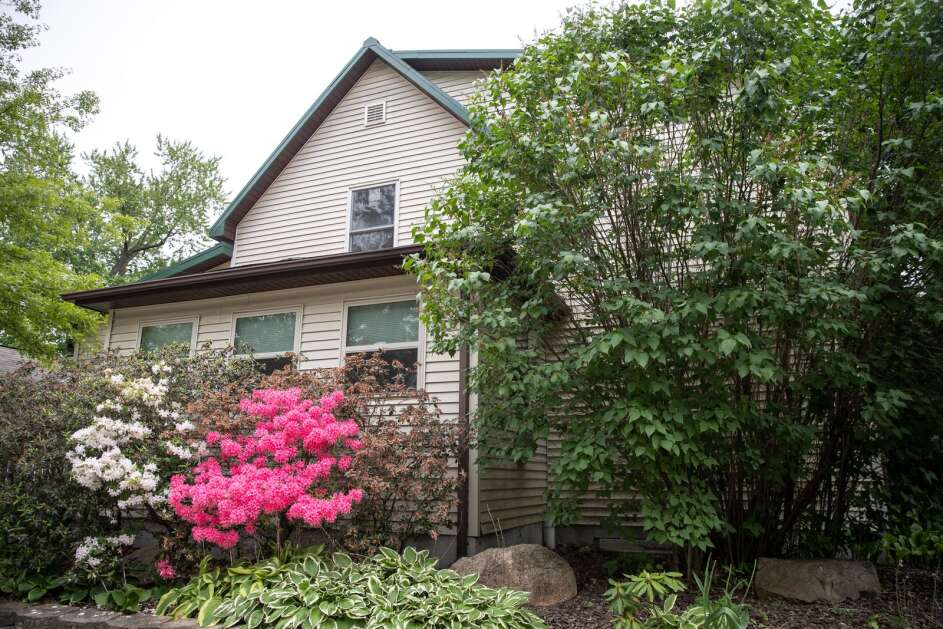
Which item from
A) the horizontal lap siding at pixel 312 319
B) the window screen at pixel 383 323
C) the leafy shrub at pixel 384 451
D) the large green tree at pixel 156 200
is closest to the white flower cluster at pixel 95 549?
the leafy shrub at pixel 384 451

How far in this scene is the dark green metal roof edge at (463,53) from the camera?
10656mm

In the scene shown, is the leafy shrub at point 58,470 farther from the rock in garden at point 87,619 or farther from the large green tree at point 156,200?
the large green tree at point 156,200

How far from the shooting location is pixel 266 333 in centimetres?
819

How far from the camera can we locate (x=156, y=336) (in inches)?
353

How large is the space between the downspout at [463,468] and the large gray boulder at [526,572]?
82 centimetres

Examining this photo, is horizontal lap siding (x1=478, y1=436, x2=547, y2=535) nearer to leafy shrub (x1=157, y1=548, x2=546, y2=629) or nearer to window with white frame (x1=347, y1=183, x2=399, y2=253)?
leafy shrub (x1=157, y1=548, x2=546, y2=629)

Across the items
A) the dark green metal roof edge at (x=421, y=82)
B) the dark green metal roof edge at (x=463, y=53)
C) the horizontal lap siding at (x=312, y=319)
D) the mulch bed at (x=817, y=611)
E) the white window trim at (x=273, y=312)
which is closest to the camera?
the mulch bed at (x=817, y=611)

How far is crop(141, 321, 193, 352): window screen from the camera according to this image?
→ 8.80 meters

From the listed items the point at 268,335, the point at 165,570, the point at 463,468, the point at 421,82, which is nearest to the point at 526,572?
the point at 463,468

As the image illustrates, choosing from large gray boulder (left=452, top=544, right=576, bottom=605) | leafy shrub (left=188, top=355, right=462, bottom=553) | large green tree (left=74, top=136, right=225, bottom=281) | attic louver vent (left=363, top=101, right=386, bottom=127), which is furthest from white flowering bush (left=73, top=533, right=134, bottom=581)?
large green tree (left=74, top=136, right=225, bottom=281)

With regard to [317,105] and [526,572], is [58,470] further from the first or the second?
[317,105]

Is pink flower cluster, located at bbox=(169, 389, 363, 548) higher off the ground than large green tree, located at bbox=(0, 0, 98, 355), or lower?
lower

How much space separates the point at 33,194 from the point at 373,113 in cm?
557

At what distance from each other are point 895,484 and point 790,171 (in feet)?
12.7
